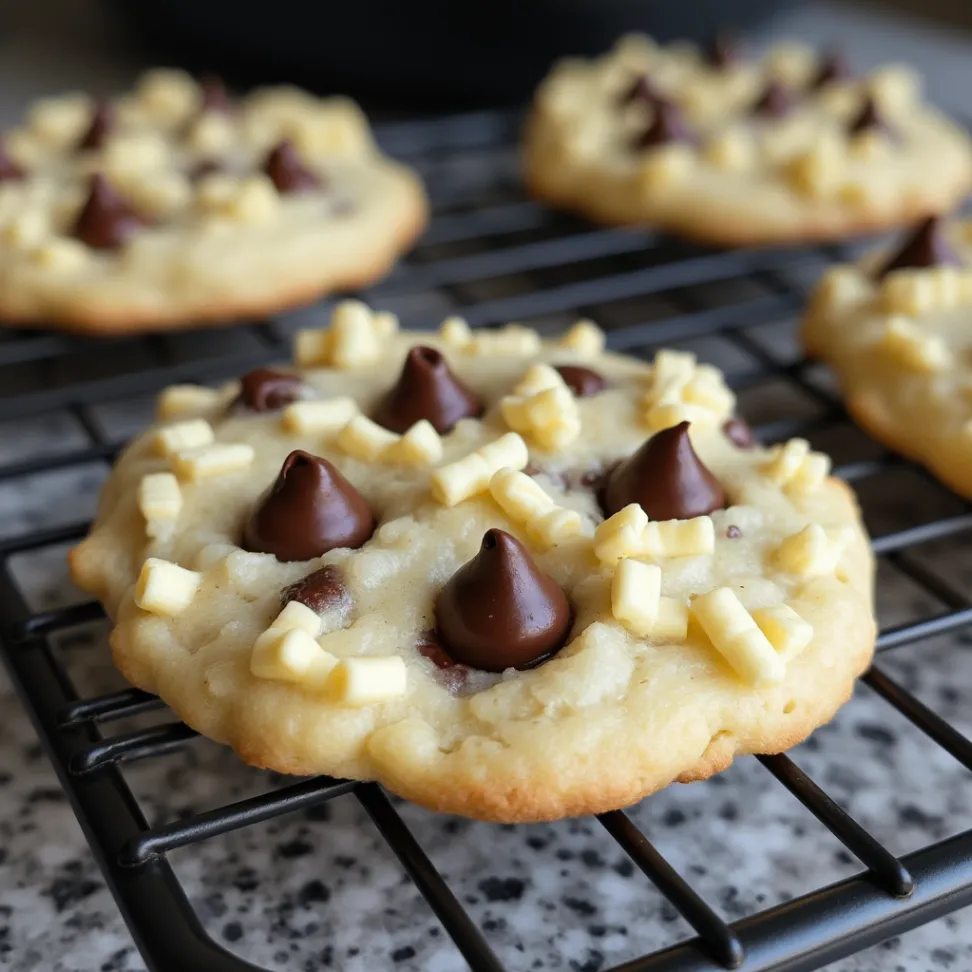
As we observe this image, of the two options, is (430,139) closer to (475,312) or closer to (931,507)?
(475,312)

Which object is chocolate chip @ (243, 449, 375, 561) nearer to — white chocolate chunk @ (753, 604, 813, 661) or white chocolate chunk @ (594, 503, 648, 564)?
white chocolate chunk @ (594, 503, 648, 564)

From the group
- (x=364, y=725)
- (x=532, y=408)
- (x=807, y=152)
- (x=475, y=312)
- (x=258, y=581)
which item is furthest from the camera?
(x=807, y=152)

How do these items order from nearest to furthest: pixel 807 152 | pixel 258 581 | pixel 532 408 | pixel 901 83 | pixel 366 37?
pixel 258 581 < pixel 532 408 < pixel 807 152 < pixel 901 83 < pixel 366 37

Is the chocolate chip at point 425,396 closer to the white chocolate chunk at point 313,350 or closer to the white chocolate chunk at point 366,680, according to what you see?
the white chocolate chunk at point 313,350

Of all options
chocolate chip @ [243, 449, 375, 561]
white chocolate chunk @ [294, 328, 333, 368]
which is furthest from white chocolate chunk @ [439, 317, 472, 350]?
chocolate chip @ [243, 449, 375, 561]

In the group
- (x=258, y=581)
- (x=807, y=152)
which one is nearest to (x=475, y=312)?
(x=807, y=152)

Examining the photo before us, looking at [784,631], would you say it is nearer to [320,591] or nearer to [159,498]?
[320,591]
